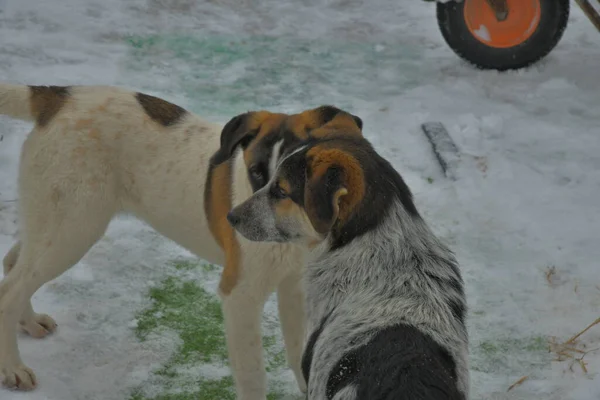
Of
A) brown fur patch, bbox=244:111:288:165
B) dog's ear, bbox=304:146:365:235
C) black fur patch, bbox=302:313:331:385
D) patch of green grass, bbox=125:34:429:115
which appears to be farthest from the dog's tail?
patch of green grass, bbox=125:34:429:115

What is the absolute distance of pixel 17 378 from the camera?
4387 mm

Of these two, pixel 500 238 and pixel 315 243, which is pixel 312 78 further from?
pixel 315 243

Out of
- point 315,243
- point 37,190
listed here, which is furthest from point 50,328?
point 315,243

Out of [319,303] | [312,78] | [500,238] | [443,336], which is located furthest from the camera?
[312,78]

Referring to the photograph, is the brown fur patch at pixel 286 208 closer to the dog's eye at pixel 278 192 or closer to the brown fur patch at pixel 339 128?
the dog's eye at pixel 278 192

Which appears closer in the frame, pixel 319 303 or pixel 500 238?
pixel 319 303

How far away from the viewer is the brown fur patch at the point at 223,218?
4.11 metres

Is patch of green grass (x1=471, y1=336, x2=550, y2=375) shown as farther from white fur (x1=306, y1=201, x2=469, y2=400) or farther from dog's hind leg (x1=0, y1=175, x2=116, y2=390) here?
dog's hind leg (x1=0, y1=175, x2=116, y2=390)

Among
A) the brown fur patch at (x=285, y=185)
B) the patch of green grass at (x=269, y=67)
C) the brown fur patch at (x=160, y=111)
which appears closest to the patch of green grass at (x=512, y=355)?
the brown fur patch at (x=285, y=185)

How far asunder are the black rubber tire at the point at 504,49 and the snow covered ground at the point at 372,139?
0.12 meters

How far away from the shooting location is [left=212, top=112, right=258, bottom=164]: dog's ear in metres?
3.99

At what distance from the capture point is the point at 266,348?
4.86 m

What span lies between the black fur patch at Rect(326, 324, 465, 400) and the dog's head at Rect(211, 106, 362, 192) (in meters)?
0.96

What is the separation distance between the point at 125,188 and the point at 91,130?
326 millimetres
